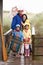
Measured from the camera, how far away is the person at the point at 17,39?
1021 centimetres

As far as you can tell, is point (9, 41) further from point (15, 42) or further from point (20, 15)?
point (20, 15)

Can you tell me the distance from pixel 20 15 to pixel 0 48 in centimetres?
159

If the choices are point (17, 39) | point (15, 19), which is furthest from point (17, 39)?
point (15, 19)

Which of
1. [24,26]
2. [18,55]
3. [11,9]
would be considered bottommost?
[18,55]

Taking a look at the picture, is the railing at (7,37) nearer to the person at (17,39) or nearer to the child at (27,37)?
the person at (17,39)

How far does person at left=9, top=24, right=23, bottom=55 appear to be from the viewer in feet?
33.5

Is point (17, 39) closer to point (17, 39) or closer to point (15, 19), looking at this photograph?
point (17, 39)

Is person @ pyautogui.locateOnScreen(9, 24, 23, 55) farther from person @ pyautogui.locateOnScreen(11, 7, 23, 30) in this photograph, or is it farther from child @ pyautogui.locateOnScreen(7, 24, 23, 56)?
person @ pyautogui.locateOnScreen(11, 7, 23, 30)

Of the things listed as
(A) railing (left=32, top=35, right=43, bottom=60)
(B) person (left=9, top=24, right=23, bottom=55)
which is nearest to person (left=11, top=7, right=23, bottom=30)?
(B) person (left=9, top=24, right=23, bottom=55)

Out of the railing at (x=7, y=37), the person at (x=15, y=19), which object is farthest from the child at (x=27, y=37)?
the railing at (x=7, y=37)

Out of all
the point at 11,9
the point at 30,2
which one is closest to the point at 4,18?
the point at 11,9

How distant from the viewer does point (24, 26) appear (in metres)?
10.2

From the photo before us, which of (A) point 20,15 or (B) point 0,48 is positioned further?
(A) point 20,15

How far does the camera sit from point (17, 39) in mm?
10242
